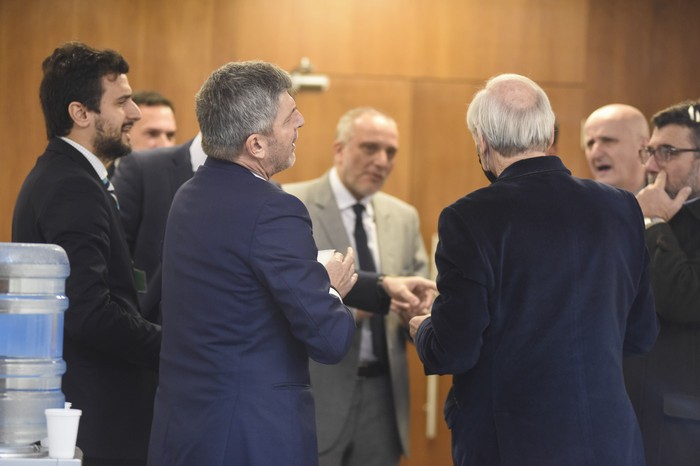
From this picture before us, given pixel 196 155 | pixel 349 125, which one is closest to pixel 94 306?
pixel 196 155

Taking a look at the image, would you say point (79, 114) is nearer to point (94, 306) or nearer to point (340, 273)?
point (94, 306)

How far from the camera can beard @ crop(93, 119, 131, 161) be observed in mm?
3209

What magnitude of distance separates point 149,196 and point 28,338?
130 centimetres

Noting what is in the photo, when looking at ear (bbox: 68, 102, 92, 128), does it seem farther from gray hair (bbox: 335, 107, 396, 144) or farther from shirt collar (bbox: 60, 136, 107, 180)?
gray hair (bbox: 335, 107, 396, 144)

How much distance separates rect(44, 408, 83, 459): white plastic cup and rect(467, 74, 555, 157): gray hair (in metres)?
1.24

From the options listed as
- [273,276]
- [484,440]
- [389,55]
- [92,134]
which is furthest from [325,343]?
[389,55]

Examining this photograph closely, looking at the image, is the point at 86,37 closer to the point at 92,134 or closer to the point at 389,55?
the point at 389,55

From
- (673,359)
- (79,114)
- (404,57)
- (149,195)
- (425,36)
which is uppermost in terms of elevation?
(425,36)

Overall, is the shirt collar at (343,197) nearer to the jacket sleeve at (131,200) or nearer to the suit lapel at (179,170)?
the suit lapel at (179,170)

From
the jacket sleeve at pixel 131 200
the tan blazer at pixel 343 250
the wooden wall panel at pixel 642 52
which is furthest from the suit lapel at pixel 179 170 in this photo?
the wooden wall panel at pixel 642 52

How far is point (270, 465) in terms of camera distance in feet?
8.20

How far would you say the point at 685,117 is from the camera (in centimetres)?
346

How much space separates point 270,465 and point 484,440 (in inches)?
21.7

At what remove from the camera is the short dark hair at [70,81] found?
126 inches
